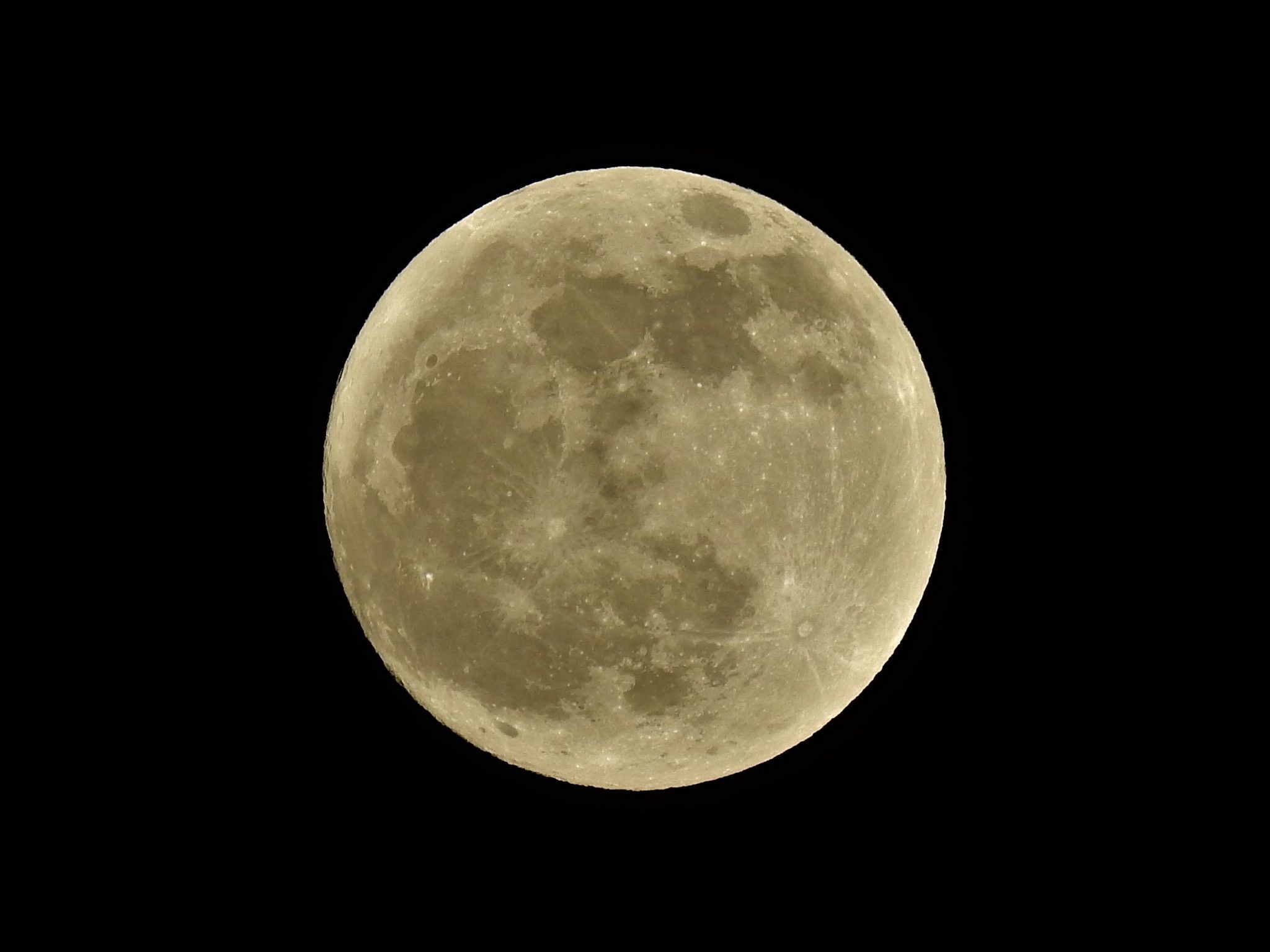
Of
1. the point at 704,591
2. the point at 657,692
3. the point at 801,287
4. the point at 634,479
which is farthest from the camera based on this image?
the point at 801,287

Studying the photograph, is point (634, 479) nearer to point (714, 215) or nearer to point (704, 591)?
point (704, 591)

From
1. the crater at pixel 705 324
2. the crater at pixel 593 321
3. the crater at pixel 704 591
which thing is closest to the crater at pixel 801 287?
the crater at pixel 705 324

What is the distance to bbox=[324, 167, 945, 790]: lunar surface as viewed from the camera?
383 centimetres

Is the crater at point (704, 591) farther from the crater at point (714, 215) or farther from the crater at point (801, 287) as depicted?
the crater at point (714, 215)

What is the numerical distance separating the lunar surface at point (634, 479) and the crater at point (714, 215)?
17 mm

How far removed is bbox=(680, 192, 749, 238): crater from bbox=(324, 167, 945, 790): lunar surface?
0.02 metres

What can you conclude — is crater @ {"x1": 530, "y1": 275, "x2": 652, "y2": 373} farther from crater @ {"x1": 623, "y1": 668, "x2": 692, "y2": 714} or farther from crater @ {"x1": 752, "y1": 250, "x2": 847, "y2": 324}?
crater @ {"x1": 623, "y1": 668, "x2": 692, "y2": 714}

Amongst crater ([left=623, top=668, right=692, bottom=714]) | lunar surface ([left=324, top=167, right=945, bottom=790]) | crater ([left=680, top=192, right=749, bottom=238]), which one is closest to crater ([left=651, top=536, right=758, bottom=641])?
lunar surface ([left=324, top=167, right=945, bottom=790])

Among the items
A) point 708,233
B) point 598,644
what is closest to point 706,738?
point 598,644

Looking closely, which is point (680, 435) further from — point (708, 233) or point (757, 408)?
point (708, 233)

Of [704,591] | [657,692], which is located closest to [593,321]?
[704,591]

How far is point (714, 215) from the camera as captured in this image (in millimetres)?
4328

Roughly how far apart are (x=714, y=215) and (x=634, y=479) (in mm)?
1343

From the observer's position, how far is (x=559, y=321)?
394 centimetres
